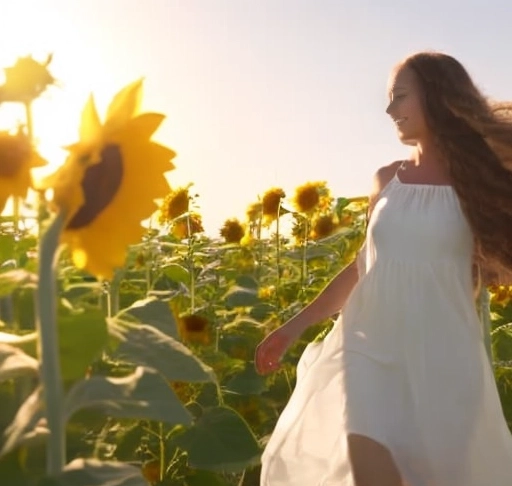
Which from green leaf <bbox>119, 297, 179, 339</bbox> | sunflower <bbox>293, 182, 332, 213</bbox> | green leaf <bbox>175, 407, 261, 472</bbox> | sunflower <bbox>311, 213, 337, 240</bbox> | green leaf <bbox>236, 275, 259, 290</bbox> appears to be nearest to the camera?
green leaf <bbox>119, 297, 179, 339</bbox>

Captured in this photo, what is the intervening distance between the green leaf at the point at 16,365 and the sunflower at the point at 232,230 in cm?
323

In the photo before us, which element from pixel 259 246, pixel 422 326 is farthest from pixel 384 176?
pixel 259 246

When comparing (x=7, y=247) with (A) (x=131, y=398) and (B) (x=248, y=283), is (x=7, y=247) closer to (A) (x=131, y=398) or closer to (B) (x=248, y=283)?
(A) (x=131, y=398)

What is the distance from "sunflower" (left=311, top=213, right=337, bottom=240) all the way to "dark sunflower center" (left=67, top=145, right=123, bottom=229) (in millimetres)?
3037

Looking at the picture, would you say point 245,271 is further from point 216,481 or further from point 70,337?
point 70,337

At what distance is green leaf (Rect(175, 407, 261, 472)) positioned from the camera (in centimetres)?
118

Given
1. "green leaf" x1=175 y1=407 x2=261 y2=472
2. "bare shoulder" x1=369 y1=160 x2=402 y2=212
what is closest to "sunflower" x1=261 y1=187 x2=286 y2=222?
"bare shoulder" x1=369 y1=160 x2=402 y2=212

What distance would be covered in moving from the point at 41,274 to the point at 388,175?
2.00 m

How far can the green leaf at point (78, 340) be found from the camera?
595 millimetres

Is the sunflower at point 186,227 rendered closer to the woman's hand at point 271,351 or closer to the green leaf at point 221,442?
the woman's hand at point 271,351

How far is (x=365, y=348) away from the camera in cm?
217

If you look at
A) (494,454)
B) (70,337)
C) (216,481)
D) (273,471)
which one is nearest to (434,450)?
(494,454)

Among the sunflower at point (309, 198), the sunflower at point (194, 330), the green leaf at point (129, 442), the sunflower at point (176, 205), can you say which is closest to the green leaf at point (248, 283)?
the sunflower at point (176, 205)

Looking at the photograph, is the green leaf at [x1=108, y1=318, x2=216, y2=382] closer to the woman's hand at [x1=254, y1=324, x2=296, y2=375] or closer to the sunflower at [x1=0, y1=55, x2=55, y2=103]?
the sunflower at [x1=0, y1=55, x2=55, y2=103]
